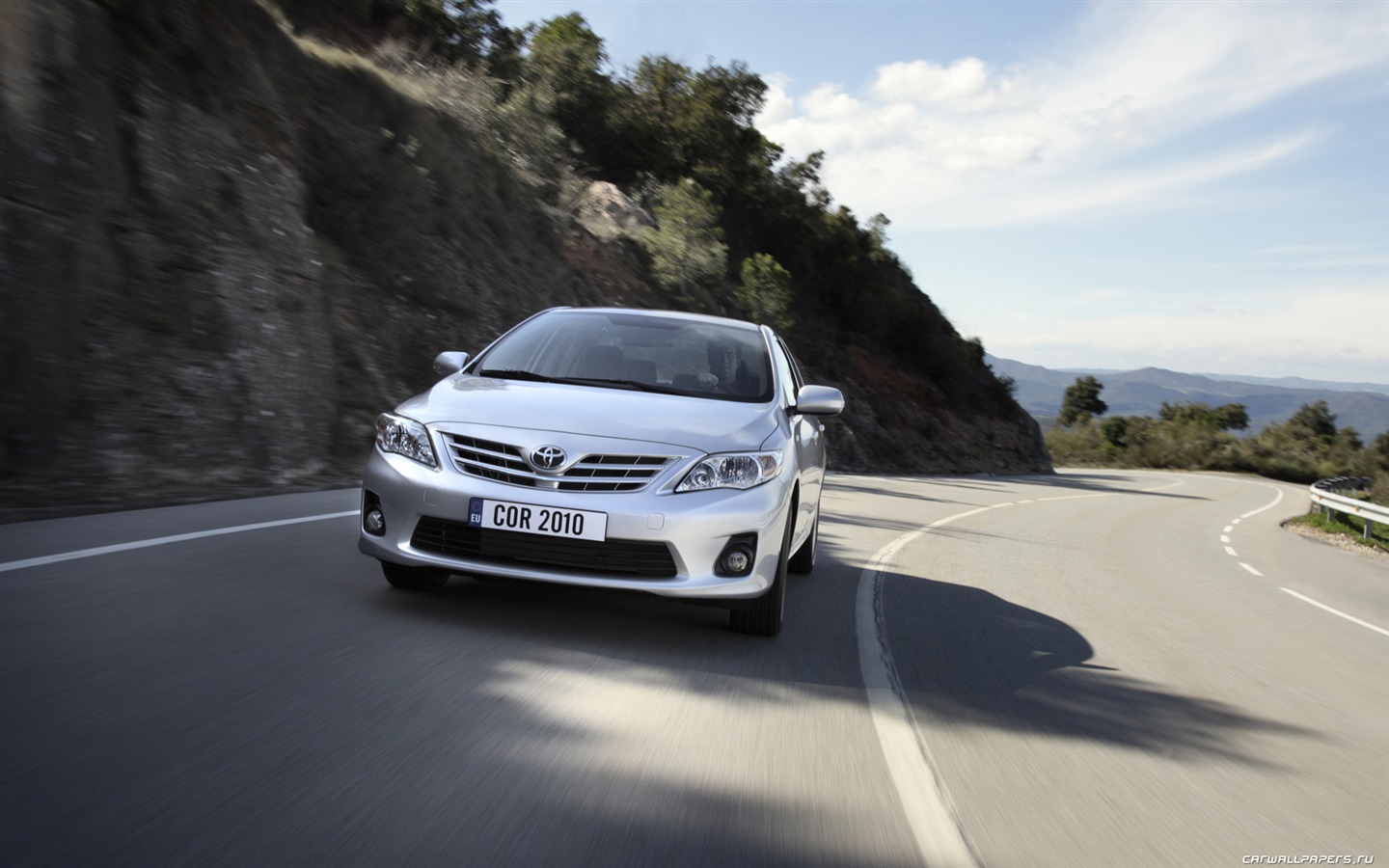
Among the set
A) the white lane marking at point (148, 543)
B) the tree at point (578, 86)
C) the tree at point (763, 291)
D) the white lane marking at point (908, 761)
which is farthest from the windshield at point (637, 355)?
the tree at point (578, 86)

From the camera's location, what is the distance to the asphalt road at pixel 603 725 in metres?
3.17

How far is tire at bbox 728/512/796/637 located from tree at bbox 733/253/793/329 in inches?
→ 1257

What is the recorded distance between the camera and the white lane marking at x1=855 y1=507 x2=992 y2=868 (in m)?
3.41

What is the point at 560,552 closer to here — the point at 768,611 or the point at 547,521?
the point at 547,521

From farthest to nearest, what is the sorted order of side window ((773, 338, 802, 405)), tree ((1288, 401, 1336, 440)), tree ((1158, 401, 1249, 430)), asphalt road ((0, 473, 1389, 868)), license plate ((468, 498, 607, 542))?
→ tree ((1158, 401, 1249, 430)) → tree ((1288, 401, 1336, 440)) → side window ((773, 338, 802, 405)) → license plate ((468, 498, 607, 542)) → asphalt road ((0, 473, 1389, 868))

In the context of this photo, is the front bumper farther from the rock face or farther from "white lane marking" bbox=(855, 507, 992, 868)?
the rock face

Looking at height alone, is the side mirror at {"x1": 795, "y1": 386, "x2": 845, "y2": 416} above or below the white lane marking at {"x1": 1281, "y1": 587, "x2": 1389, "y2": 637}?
above

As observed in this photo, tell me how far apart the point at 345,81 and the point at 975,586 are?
17834 mm

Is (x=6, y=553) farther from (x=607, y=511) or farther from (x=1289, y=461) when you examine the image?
(x=1289, y=461)

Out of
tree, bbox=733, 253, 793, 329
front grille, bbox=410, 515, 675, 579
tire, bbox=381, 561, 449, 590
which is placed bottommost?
tire, bbox=381, 561, 449, 590

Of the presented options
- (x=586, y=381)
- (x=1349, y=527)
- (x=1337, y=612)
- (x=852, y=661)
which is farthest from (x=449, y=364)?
(x=1349, y=527)

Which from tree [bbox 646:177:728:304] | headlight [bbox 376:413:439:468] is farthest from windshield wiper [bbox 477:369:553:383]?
tree [bbox 646:177:728:304]

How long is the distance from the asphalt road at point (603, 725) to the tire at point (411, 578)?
198mm

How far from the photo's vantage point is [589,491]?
526cm
